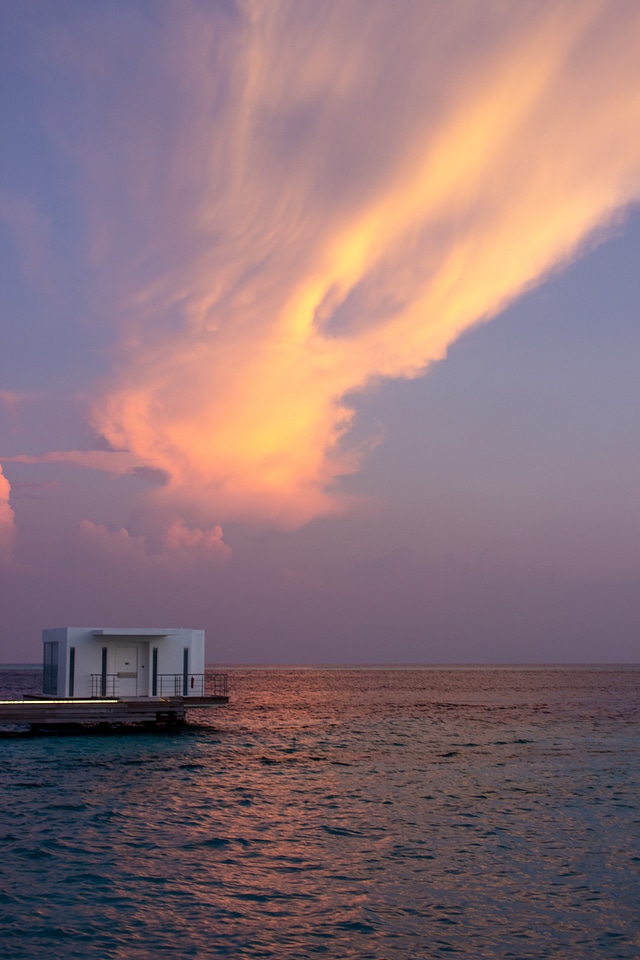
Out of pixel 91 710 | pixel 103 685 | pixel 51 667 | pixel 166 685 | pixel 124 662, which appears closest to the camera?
pixel 91 710

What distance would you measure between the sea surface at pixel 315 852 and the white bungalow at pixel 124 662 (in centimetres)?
527

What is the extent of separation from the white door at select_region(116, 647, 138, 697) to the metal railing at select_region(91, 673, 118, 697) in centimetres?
40

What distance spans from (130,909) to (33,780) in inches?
755

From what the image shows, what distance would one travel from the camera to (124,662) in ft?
178

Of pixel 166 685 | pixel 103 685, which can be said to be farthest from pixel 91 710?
pixel 166 685

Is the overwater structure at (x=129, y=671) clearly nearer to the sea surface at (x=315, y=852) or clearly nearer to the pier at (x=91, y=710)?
the pier at (x=91, y=710)

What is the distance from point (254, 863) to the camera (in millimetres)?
22625

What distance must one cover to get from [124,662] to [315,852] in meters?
33.1

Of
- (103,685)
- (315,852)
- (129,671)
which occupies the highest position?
(129,671)

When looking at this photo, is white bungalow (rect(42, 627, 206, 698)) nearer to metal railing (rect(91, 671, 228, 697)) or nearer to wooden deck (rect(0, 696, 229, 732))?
metal railing (rect(91, 671, 228, 697))

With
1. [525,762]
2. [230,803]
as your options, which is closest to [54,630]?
[230,803]

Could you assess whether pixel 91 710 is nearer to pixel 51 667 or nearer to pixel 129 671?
pixel 129 671

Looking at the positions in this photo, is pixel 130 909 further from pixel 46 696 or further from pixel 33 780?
pixel 46 696

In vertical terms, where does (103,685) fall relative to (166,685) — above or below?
above
